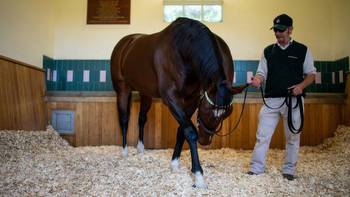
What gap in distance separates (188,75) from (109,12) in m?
2.22

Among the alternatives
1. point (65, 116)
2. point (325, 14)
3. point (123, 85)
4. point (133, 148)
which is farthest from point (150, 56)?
point (325, 14)

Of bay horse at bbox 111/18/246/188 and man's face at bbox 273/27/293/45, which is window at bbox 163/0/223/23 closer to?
bay horse at bbox 111/18/246/188

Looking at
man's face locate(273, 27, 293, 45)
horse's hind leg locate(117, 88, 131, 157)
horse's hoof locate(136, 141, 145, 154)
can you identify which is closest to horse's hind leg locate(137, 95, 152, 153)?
horse's hoof locate(136, 141, 145, 154)

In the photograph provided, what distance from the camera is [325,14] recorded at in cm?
375

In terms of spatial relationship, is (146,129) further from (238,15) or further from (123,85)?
(238,15)

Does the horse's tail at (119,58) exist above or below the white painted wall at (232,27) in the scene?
below

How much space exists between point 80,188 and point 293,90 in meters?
1.45

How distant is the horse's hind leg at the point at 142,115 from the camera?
3130 millimetres

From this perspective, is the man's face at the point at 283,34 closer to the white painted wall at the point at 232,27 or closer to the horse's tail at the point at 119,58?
the horse's tail at the point at 119,58

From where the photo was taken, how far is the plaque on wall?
392 cm

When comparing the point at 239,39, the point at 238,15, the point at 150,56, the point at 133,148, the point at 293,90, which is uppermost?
the point at 238,15

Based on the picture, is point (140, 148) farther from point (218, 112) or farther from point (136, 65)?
point (218, 112)

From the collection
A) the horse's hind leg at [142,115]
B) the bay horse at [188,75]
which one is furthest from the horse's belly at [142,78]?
the horse's hind leg at [142,115]

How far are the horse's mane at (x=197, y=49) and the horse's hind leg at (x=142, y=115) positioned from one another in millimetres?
1017
